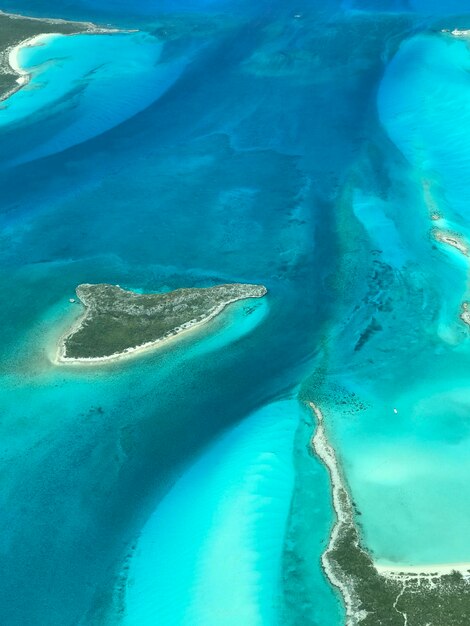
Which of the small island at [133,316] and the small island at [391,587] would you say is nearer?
the small island at [391,587]

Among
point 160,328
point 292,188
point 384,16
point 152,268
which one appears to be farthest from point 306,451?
point 384,16

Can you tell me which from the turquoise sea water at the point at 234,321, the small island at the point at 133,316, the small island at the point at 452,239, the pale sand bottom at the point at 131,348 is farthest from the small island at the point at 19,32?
the small island at the point at 452,239

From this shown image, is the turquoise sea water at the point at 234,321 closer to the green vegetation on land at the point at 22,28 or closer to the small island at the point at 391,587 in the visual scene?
the small island at the point at 391,587

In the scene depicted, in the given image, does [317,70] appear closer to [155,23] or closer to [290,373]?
[155,23]

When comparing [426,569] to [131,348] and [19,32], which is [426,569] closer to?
[131,348]

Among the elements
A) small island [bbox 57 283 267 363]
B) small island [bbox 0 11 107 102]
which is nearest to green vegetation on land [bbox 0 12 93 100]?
small island [bbox 0 11 107 102]

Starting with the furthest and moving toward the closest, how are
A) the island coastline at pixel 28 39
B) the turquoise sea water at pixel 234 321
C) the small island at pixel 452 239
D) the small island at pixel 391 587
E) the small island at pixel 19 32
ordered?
the small island at pixel 19 32
the island coastline at pixel 28 39
the small island at pixel 452 239
the turquoise sea water at pixel 234 321
the small island at pixel 391 587
